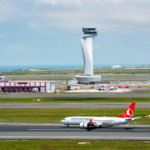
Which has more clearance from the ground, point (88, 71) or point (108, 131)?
point (88, 71)

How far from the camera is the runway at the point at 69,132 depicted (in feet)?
185

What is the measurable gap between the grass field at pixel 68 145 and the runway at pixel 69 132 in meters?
2.91

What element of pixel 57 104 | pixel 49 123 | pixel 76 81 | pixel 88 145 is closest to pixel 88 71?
pixel 76 81

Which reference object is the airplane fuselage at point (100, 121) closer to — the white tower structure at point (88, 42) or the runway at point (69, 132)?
the runway at point (69, 132)

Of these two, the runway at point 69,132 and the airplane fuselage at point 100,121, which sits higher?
the airplane fuselage at point 100,121

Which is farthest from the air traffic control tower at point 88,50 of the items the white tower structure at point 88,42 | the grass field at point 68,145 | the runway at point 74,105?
the grass field at point 68,145

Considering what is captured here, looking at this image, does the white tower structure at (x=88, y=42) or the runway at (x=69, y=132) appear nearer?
the runway at (x=69, y=132)

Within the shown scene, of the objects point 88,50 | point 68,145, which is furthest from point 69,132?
point 88,50

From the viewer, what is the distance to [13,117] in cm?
7969

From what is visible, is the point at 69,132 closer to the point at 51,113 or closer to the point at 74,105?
the point at 51,113

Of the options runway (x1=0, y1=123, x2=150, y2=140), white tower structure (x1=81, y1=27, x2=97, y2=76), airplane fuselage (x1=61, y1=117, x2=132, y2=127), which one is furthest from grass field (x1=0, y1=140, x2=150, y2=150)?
white tower structure (x1=81, y1=27, x2=97, y2=76)

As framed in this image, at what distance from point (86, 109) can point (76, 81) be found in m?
94.4

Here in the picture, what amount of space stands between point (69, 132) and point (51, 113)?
993 inches

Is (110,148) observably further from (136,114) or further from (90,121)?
(136,114)
